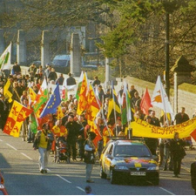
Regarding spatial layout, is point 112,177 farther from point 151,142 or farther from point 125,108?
point 125,108

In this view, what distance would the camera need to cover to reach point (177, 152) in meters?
26.9

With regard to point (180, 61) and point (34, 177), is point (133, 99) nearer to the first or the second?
point (180, 61)

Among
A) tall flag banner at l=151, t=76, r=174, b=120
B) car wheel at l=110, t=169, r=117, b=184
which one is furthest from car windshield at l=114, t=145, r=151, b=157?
tall flag banner at l=151, t=76, r=174, b=120

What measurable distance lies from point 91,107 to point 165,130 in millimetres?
4255

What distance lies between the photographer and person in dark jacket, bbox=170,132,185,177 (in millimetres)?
26875

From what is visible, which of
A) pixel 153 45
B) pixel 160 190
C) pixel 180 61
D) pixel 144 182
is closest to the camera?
pixel 160 190

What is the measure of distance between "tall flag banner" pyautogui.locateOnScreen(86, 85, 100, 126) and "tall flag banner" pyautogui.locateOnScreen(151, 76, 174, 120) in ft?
7.76

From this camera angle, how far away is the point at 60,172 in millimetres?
27766

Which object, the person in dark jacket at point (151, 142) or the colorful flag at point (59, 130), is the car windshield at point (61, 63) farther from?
the person in dark jacket at point (151, 142)

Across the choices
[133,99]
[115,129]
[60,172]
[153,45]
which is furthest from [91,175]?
[153,45]

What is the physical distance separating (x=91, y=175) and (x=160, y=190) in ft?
12.3

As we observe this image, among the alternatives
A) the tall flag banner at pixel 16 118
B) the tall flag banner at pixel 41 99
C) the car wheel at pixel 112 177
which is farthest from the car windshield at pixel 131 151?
the tall flag banner at pixel 41 99

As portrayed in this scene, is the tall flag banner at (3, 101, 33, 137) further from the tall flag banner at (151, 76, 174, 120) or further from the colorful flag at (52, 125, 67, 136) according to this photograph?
the tall flag banner at (151, 76, 174, 120)

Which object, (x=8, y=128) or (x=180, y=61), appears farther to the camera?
(x=180, y=61)
